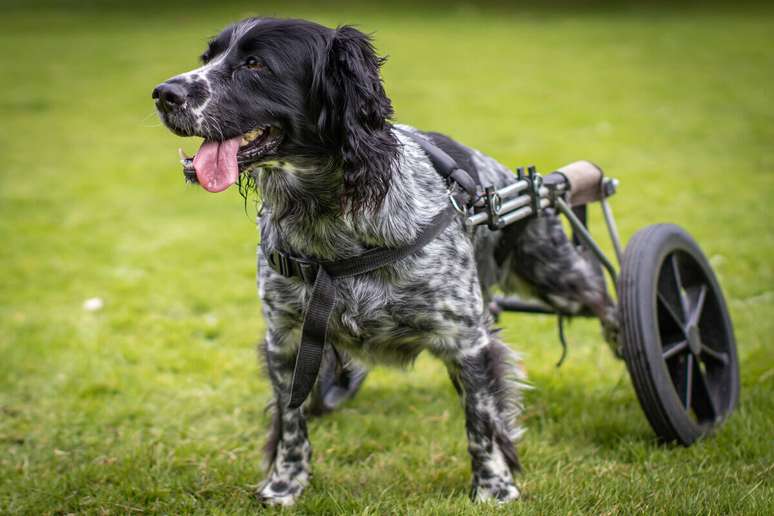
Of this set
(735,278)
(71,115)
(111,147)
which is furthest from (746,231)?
(71,115)

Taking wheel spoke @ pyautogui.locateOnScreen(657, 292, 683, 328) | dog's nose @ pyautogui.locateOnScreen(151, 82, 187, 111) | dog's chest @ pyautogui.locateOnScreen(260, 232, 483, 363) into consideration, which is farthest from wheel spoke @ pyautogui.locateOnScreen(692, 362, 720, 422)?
dog's nose @ pyautogui.locateOnScreen(151, 82, 187, 111)

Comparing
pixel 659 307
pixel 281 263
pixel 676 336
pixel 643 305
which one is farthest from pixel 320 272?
pixel 676 336

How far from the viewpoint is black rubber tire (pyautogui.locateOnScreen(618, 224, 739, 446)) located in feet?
11.1

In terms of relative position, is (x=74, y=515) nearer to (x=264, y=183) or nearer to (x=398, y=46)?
(x=264, y=183)

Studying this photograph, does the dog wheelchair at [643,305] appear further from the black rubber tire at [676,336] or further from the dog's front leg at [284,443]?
→ the dog's front leg at [284,443]

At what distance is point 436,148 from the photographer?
329cm

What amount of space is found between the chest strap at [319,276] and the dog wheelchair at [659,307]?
0.27 metres

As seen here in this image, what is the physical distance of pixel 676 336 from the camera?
3.75m

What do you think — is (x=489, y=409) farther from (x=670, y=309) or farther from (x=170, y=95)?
(x=170, y=95)

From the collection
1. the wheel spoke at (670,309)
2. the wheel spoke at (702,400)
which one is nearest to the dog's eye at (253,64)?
the wheel spoke at (670,309)

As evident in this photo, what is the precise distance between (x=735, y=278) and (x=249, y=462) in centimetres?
372

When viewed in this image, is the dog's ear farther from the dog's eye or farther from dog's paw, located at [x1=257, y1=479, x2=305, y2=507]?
dog's paw, located at [x1=257, y1=479, x2=305, y2=507]

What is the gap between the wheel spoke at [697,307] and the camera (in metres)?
3.82

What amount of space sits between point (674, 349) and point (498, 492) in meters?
1.01
